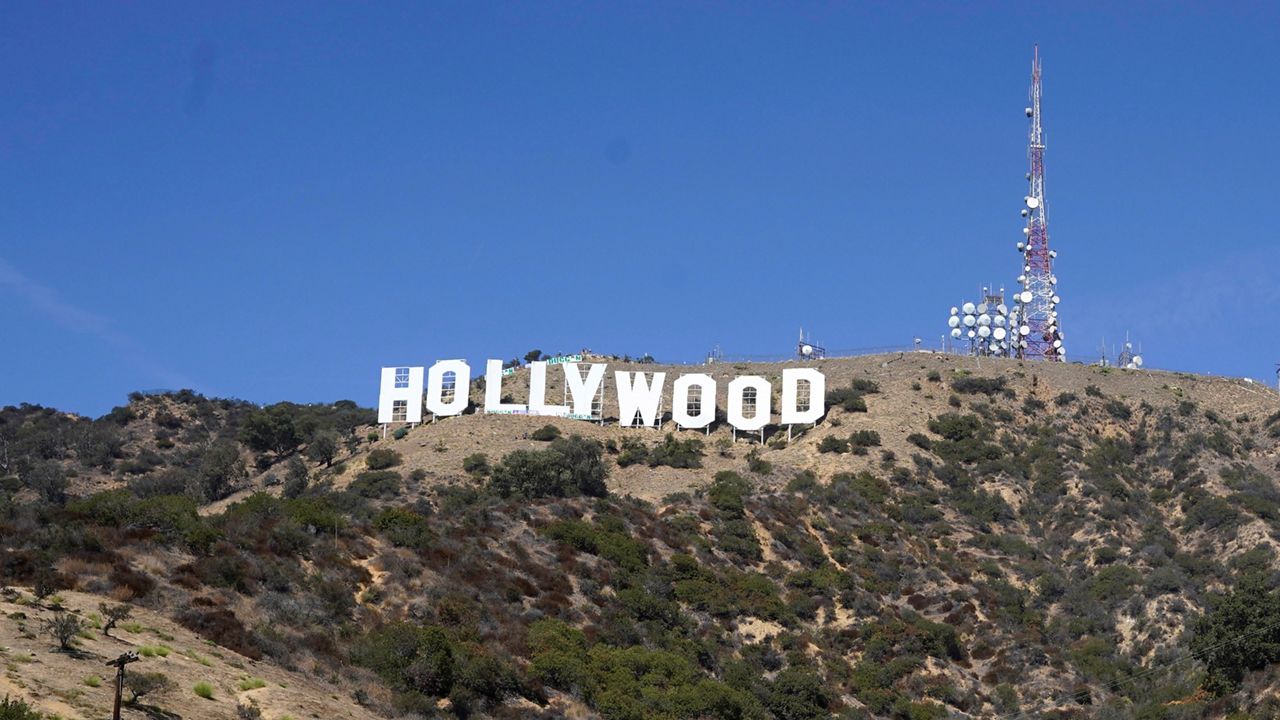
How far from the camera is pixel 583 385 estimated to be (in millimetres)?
93750

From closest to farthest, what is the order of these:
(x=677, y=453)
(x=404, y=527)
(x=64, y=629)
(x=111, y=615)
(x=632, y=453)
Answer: (x=64, y=629) → (x=111, y=615) → (x=404, y=527) → (x=632, y=453) → (x=677, y=453)

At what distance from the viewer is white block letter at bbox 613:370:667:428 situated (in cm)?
9188

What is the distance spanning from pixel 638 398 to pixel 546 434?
670 cm

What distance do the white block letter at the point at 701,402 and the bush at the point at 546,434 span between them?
688cm

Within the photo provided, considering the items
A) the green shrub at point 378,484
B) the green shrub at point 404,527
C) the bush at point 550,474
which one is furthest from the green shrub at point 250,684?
the green shrub at point 378,484

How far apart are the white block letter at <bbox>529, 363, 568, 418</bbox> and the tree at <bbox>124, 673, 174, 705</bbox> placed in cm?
5450

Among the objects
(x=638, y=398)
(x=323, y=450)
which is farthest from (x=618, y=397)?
(x=323, y=450)

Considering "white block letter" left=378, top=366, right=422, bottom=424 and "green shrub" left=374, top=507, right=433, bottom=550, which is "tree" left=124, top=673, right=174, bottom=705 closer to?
"green shrub" left=374, top=507, right=433, bottom=550

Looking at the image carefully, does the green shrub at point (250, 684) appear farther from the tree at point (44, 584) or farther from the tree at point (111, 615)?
the tree at point (44, 584)

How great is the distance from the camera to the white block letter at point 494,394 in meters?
92.1

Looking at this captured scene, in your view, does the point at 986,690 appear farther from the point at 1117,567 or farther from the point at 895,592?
the point at 1117,567

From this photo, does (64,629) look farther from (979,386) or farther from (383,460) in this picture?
(979,386)

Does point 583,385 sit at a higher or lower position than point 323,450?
higher

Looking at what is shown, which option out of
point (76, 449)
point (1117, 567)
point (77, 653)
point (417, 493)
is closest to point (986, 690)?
point (1117, 567)
